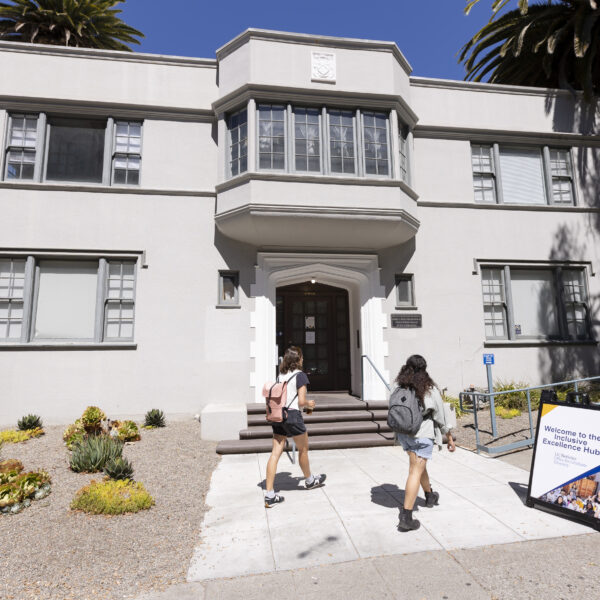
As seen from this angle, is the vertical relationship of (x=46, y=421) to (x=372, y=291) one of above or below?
below

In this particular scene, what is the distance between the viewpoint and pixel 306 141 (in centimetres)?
1003

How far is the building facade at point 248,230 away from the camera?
31.9 ft

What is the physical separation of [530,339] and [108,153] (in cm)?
1259

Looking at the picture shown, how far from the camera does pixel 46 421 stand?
929 centimetres

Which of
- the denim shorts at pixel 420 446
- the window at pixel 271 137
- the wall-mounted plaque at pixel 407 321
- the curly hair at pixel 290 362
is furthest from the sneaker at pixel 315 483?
the window at pixel 271 137

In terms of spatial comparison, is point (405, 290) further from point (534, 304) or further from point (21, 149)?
point (21, 149)

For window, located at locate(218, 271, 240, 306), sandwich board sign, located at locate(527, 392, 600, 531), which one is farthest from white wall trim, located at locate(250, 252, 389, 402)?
sandwich board sign, located at locate(527, 392, 600, 531)

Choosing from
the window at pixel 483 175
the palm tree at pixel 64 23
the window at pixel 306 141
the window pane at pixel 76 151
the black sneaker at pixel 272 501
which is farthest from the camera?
the palm tree at pixel 64 23

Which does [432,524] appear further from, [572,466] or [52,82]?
[52,82]

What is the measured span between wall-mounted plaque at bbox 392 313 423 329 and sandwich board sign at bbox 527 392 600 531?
5470 millimetres

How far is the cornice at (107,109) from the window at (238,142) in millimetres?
879

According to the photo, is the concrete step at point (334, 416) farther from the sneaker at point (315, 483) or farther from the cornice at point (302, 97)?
the cornice at point (302, 97)

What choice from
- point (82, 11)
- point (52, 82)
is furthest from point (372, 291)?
point (82, 11)

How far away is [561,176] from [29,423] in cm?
1576
